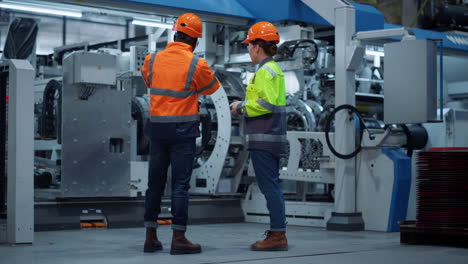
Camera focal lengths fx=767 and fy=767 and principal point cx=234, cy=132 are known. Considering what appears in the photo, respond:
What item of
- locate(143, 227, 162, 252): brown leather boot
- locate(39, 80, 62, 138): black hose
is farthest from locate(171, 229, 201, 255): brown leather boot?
locate(39, 80, 62, 138): black hose

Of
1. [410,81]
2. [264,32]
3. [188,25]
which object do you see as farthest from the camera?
[410,81]

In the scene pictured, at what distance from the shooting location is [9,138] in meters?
6.05

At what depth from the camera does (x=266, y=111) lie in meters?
5.68

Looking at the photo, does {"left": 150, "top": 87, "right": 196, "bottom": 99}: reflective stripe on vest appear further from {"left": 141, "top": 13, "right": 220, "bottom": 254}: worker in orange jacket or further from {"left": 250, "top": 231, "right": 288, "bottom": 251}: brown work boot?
{"left": 250, "top": 231, "right": 288, "bottom": 251}: brown work boot

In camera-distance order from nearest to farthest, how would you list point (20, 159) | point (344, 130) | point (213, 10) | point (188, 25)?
1. point (188, 25)
2. point (20, 159)
3. point (344, 130)
4. point (213, 10)

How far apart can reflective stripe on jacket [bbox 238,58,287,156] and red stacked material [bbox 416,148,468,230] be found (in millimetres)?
1387

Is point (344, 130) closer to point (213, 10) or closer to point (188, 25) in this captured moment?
point (213, 10)

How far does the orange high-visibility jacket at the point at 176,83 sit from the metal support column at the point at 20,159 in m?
1.15

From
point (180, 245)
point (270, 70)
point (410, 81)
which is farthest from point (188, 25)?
point (410, 81)

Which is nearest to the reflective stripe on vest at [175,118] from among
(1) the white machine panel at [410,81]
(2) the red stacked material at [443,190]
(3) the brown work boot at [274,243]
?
(3) the brown work boot at [274,243]

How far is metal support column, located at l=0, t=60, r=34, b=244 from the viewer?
5.95 metres

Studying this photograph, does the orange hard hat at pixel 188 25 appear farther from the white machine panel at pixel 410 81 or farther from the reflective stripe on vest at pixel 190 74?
the white machine panel at pixel 410 81

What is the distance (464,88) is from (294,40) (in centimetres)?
586

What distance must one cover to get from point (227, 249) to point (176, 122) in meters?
1.16
